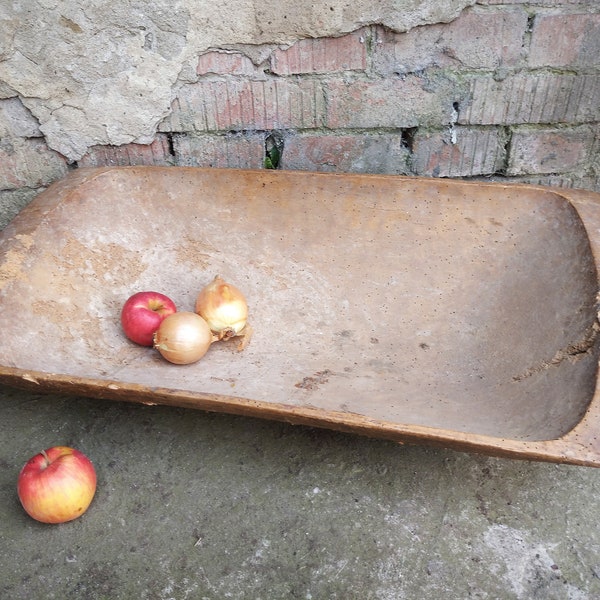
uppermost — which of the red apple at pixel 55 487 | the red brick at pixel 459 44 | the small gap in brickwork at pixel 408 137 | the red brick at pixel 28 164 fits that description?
the red brick at pixel 459 44

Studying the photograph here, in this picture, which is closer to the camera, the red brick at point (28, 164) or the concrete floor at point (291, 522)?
the concrete floor at point (291, 522)

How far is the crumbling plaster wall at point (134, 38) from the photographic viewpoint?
6.25 ft

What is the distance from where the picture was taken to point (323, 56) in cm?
200

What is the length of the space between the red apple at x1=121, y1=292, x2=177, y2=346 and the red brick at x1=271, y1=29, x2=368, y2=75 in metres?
0.84

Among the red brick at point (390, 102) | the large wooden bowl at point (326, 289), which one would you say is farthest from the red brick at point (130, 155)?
the red brick at point (390, 102)

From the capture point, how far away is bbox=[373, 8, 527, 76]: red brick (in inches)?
76.3

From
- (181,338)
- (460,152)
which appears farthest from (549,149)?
(181,338)

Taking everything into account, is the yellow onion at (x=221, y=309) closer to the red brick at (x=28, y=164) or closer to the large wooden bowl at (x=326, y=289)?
the large wooden bowl at (x=326, y=289)

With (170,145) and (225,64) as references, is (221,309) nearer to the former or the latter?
(170,145)

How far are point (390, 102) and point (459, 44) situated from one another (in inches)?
10.7

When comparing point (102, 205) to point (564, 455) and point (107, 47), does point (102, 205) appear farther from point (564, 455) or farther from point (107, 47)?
point (564, 455)

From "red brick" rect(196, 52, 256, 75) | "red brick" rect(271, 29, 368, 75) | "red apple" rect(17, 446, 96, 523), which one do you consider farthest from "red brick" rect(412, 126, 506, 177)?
"red apple" rect(17, 446, 96, 523)

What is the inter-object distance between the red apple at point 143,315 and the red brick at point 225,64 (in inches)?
30.0

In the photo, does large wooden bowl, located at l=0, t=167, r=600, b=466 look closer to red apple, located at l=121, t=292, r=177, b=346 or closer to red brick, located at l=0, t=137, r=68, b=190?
red apple, located at l=121, t=292, r=177, b=346
